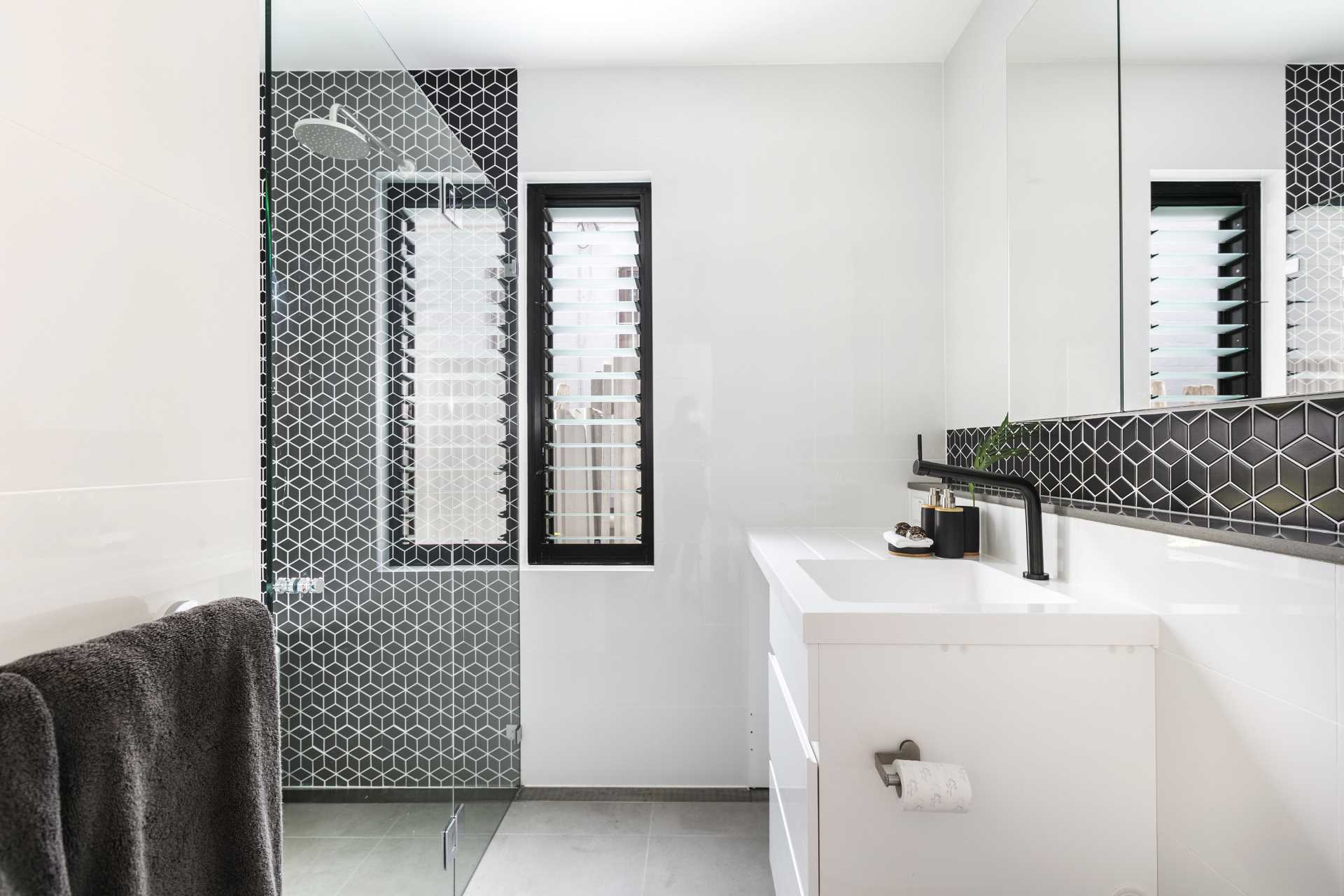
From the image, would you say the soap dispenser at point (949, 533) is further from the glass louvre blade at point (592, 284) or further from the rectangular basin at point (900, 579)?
the glass louvre blade at point (592, 284)

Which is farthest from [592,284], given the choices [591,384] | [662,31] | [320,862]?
[320,862]

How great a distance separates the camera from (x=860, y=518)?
7.20ft

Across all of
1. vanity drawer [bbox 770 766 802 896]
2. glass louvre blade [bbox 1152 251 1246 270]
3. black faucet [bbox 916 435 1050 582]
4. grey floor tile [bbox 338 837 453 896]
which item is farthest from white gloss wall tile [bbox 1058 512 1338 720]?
grey floor tile [bbox 338 837 453 896]

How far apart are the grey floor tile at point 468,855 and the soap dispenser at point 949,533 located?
1.49 meters

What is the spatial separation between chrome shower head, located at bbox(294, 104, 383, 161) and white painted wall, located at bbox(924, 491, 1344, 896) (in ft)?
5.12

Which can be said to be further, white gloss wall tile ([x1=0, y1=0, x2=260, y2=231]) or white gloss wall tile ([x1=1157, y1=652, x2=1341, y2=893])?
white gloss wall tile ([x1=1157, y1=652, x2=1341, y2=893])

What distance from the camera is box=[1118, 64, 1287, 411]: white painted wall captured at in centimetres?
90

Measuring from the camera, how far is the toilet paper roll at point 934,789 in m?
0.93

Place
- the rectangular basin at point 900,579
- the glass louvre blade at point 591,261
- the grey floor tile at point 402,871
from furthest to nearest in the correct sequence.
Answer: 1. the glass louvre blade at point 591,261
2. the rectangular basin at point 900,579
3. the grey floor tile at point 402,871

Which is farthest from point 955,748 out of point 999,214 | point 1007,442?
point 999,214

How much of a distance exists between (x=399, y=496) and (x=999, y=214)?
1.74 meters

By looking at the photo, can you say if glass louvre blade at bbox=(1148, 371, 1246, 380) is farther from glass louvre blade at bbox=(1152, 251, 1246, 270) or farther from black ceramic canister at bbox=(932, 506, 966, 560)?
black ceramic canister at bbox=(932, 506, 966, 560)

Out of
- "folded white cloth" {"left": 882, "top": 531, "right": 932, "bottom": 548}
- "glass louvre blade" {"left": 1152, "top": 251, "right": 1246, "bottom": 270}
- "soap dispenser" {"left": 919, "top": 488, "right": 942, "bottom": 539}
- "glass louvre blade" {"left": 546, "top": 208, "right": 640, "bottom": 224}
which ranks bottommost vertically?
"folded white cloth" {"left": 882, "top": 531, "right": 932, "bottom": 548}

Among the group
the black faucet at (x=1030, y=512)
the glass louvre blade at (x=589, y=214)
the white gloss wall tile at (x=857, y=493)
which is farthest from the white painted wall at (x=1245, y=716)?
the glass louvre blade at (x=589, y=214)
